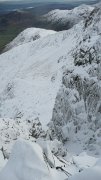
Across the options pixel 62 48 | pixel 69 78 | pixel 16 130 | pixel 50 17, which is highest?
pixel 69 78

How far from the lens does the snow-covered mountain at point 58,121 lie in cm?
880

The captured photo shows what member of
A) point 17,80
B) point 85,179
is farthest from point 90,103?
point 17,80

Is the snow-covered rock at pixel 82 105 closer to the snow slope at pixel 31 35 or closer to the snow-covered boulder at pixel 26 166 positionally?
the snow-covered boulder at pixel 26 166

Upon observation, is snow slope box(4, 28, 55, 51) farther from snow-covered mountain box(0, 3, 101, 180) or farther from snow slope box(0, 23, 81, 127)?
snow-covered mountain box(0, 3, 101, 180)

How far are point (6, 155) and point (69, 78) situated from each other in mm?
7209

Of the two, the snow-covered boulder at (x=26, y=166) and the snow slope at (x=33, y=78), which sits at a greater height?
the snow-covered boulder at (x=26, y=166)

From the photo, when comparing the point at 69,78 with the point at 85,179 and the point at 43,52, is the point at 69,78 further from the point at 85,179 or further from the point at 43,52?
the point at 43,52

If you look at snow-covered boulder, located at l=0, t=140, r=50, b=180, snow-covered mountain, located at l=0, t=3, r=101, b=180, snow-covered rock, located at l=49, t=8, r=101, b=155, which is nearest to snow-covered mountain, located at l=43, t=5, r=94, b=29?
snow-covered mountain, located at l=0, t=3, r=101, b=180

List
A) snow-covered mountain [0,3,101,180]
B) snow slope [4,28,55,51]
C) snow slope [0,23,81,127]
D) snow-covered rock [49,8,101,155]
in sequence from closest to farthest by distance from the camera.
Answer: snow-covered mountain [0,3,101,180] < snow-covered rock [49,8,101,155] < snow slope [0,23,81,127] < snow slope [4,28,55,51]

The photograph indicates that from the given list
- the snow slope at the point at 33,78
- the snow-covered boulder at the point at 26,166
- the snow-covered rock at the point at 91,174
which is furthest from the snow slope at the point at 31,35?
the snow-covered rock at the point at 91,174

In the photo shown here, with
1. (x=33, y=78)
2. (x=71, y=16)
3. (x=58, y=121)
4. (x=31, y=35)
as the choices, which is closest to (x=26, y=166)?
(x=58, y=121)

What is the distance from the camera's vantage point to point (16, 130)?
56.5ft

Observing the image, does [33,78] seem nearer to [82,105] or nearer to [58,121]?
[58,121]

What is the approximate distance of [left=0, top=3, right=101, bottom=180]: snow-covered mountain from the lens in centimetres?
880
